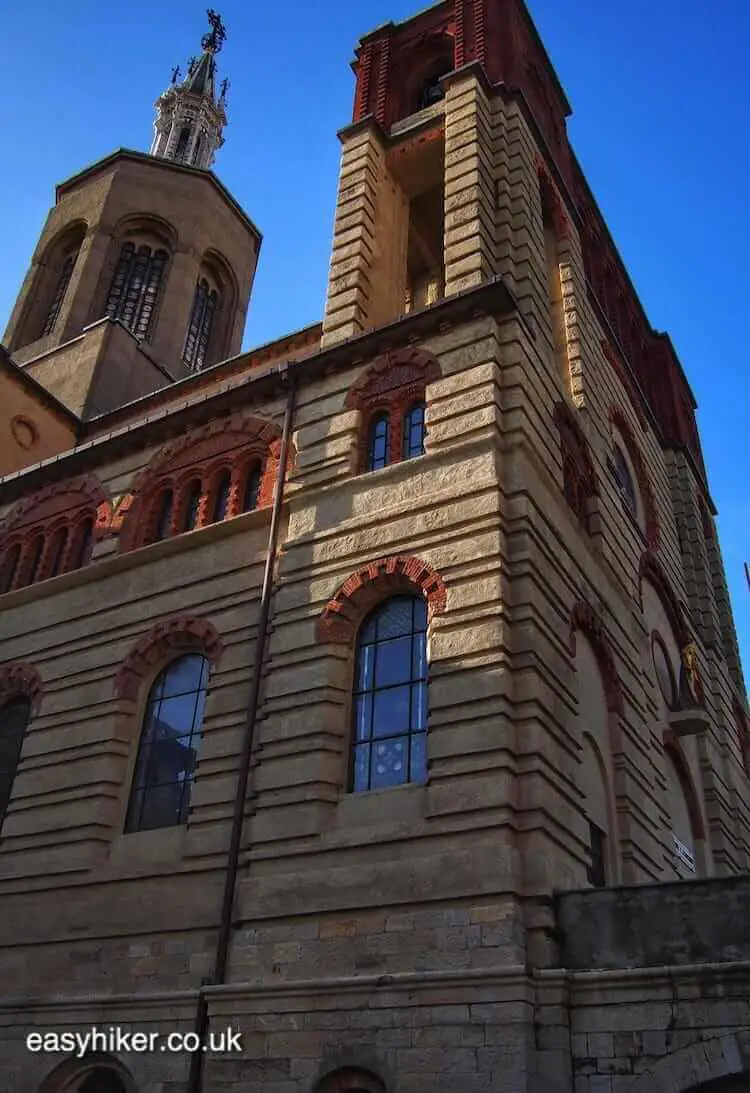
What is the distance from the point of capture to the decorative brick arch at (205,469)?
17.8 m

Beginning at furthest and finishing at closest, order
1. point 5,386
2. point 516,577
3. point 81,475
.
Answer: point 5,386 < point 81,475 < point 516,577

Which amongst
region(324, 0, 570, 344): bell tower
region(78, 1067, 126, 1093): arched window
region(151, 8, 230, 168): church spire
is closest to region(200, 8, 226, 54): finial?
region(151, 8, 230, 168): church spire

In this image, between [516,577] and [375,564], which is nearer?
[516,577]

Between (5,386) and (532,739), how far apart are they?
17681 mm

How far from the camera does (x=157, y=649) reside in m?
16.6

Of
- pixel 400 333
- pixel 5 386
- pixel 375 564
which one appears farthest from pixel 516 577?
pixel 5 386

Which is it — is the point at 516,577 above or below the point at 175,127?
below

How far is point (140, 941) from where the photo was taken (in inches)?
537

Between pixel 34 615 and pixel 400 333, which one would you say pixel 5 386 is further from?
pixel 400 333

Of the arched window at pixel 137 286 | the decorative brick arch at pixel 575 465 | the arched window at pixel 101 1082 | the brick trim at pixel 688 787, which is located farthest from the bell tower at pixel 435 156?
the arched window at pixel 101 1082

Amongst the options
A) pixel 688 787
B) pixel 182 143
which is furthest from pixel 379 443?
pixel 182 143

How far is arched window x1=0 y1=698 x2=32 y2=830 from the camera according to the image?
17.2 metres

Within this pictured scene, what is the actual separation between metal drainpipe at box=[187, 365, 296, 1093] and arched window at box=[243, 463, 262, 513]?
37.9 inches

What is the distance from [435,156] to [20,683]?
1400 centimetres
